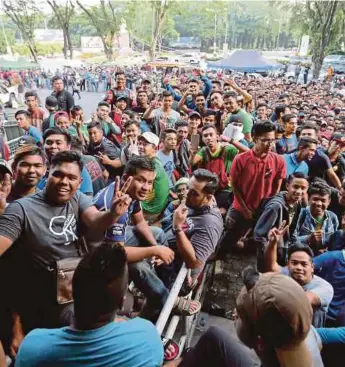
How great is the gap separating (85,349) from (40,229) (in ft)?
3.02

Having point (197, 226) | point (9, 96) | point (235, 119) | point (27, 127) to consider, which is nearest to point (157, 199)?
point (197, 226)

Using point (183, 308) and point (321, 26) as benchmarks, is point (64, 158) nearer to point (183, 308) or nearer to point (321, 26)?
point (183, 308)

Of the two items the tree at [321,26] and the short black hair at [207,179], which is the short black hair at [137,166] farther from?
the tree at [321,26]

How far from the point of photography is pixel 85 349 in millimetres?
1472

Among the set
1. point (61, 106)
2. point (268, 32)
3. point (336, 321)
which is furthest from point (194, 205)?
point (268, 32)

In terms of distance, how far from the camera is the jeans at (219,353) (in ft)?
6.77

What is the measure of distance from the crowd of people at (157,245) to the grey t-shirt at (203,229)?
0.01 meters

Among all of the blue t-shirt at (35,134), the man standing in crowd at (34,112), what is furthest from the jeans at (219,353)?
the man standing in crowd at (34,112)

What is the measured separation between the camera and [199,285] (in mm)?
3340

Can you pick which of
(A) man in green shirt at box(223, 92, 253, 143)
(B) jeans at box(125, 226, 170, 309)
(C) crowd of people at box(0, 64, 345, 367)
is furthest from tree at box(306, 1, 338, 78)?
(B) jeans at box(125, 226, 170, 309)

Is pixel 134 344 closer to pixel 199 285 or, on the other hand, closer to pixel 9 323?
pixel 9 323

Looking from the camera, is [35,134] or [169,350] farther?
[35,134]

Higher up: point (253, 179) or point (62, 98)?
point (62, 98)

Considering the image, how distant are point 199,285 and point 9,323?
5.41ft
